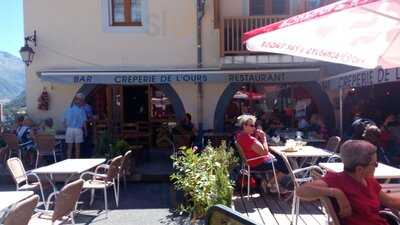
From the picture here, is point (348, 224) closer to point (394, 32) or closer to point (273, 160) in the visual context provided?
point (394, 32)

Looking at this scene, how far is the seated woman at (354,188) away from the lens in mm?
3795

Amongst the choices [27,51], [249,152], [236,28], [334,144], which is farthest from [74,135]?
[334,144]

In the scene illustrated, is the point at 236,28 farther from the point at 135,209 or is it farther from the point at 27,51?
the point at 135,209

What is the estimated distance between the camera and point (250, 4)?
568 inches

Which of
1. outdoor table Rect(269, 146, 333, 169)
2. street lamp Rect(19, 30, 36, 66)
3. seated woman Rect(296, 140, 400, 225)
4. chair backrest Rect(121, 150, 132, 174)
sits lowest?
chair backrest Rect(121, 150, 132, 174)

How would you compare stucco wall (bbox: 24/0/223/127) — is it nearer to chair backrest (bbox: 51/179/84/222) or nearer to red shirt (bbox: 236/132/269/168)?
red shirt (bbox: 236/132/269/168)

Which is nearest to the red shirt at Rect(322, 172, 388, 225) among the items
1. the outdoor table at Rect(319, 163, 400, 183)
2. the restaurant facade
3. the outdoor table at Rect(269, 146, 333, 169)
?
the outdoor table at Rect(319, 163, 400, 183)

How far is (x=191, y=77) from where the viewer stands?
524 inches

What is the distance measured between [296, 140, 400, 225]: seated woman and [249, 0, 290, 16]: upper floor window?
36.2 feet

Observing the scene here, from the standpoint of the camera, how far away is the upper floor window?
47.5 feet

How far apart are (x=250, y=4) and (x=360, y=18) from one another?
10.3 m

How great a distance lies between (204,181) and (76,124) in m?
6.72

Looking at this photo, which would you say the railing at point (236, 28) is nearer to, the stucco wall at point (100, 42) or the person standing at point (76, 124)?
the stucco wall at point (100, 42)

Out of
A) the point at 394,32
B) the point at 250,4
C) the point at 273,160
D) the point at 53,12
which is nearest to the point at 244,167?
the point at 273,160
